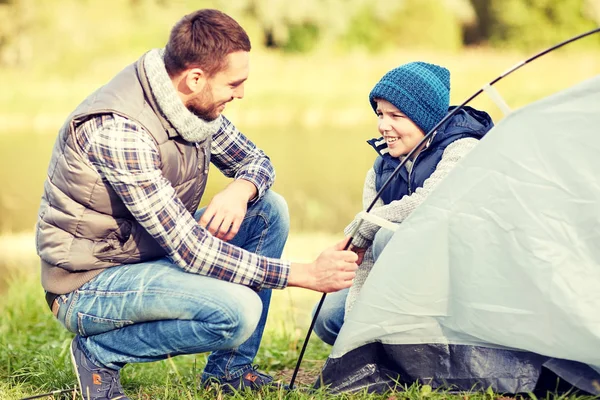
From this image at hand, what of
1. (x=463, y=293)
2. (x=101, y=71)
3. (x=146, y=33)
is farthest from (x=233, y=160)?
(x=146, y=33)

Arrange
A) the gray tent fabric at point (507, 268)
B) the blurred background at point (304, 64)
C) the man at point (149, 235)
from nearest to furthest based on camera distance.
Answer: the gray tent fabric at point (507, 268)
the man at point (149, 235)
the blurred background at point (304, 64)

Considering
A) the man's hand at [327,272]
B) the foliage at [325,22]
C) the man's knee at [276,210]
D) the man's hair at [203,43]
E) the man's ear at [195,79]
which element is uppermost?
the foliage at [325,22]

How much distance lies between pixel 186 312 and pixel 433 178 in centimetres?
82

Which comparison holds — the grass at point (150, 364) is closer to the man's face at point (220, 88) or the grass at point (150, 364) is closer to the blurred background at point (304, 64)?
the man's face at point (220, 88)

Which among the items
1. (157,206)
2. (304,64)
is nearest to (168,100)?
(157,206)

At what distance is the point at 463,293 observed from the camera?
2.27m

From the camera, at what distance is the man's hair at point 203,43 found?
232 centimetres

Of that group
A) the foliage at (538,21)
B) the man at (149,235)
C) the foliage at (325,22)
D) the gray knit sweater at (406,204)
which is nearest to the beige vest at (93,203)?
the man at (149,235)

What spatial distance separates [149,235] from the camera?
8.00 feet

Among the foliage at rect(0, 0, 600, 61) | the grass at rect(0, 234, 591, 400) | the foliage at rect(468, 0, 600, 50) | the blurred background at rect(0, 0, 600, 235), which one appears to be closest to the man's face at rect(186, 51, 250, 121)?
the grass at rect(0, 234, 591, 400)

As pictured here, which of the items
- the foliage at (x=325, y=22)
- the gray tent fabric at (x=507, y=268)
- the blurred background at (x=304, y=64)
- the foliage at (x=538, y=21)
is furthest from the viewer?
the foliage at (x=538, y=21)

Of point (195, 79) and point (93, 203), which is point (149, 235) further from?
point (195, 79)

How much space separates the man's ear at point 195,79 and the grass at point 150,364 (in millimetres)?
813

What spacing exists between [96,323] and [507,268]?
1158 millimetres
